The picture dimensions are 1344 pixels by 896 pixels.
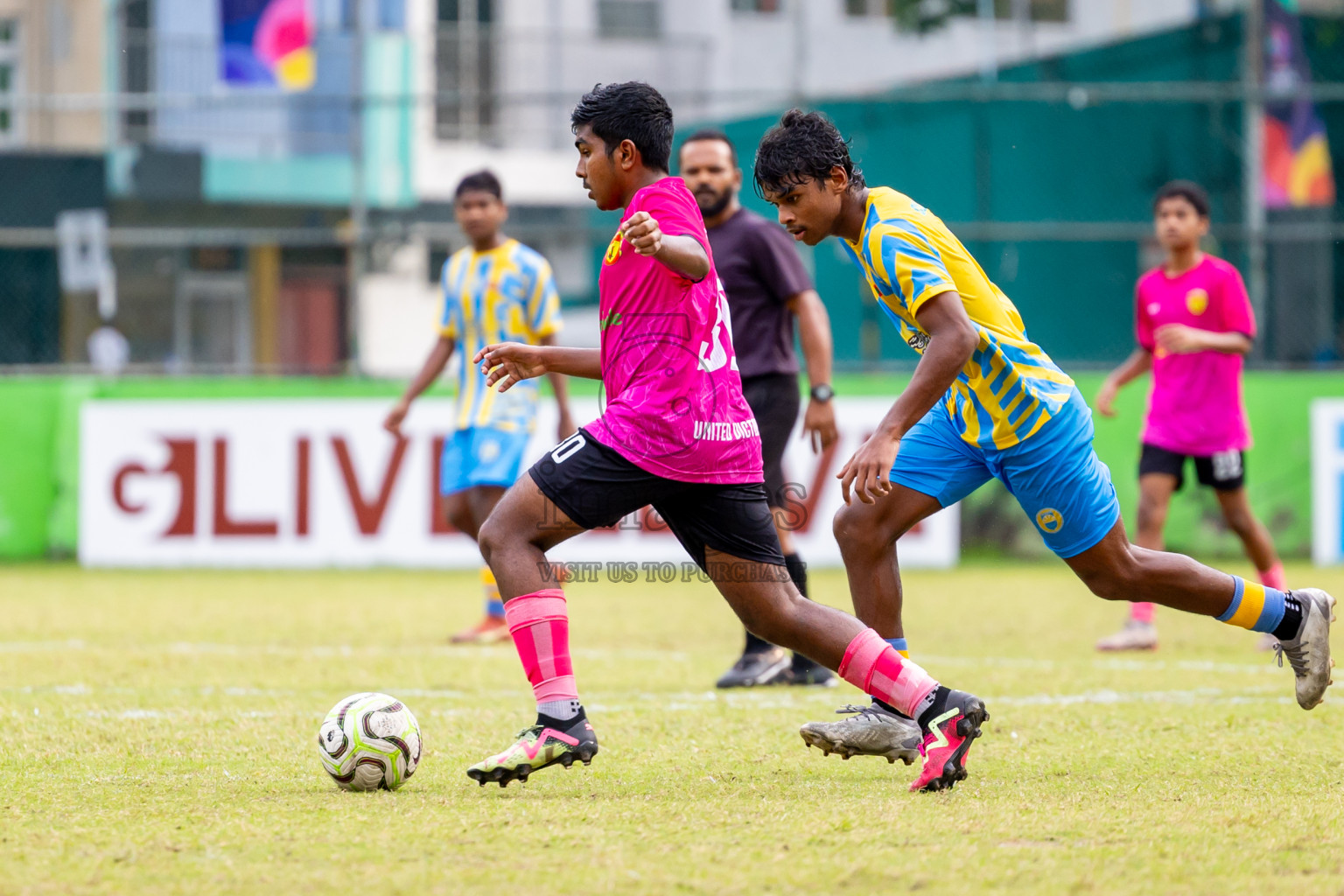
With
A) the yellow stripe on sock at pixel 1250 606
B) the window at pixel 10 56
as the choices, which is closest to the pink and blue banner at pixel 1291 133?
the yellow stripe on sock at pixel 1250 606

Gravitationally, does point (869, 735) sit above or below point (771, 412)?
below

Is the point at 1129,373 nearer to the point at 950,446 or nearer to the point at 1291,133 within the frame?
the point at 950,446

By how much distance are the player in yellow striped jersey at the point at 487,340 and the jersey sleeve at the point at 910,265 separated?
400 cm

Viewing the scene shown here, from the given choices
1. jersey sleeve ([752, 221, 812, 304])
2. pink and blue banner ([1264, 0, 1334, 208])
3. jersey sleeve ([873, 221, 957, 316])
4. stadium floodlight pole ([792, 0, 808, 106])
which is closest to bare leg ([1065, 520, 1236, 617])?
jersey sleeve ([873, 221, 957, 316])

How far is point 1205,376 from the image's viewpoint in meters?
8.38

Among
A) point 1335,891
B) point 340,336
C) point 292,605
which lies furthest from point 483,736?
point 340,336

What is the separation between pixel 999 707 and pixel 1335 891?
2.84m

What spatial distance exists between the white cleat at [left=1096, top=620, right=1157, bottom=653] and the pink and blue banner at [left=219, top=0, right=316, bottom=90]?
1547 centimetres

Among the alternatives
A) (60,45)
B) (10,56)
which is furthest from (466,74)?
(10,56)

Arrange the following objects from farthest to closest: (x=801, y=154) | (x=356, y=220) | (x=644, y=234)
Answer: (x=356, y=220), (x=801, y=154), (x=644, y=234)

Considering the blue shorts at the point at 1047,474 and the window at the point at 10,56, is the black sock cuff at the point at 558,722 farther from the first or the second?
the window at the point at 10,56

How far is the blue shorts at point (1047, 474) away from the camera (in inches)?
186

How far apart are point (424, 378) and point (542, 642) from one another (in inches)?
171

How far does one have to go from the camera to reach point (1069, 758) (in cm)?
493
